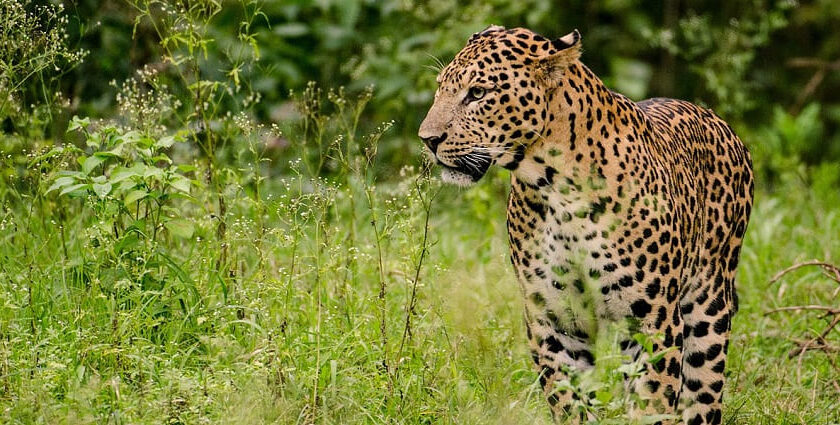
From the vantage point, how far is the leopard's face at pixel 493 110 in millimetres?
4707

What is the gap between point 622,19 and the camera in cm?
1120

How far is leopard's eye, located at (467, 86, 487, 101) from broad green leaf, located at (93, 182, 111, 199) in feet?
5.28

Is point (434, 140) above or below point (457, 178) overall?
above

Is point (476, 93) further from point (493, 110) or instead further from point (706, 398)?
point (706, 398)

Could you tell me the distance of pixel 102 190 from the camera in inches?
198

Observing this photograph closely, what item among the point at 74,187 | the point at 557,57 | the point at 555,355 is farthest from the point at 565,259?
the point at 74,187

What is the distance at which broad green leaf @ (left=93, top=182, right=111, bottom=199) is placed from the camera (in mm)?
5027

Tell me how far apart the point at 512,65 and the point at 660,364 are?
1.38m

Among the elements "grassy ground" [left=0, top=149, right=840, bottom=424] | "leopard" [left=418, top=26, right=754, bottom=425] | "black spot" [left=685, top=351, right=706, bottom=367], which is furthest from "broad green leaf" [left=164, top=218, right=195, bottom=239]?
"black spot" [left=685, top=351, right=706, bottom=367]

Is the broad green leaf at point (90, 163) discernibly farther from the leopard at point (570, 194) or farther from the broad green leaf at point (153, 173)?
the leopard at point (570, 194)

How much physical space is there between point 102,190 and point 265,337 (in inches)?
37.3

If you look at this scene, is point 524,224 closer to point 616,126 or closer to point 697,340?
point 616,126

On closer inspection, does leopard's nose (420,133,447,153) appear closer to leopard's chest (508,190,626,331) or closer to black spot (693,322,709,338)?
leopard's chest (508,190,626,331)

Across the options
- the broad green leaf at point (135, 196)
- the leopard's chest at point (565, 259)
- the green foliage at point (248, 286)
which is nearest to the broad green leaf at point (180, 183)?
the green foliage at point (248, 286)
